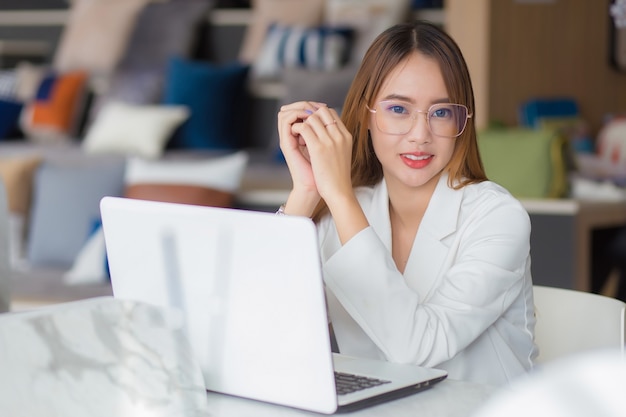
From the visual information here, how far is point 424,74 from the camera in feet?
5.55

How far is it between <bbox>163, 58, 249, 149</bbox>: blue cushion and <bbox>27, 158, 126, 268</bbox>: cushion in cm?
74

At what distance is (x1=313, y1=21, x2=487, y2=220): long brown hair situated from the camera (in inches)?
66.6

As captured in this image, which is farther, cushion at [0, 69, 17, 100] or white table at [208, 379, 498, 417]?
cushion at [0, 69, 17, 100]

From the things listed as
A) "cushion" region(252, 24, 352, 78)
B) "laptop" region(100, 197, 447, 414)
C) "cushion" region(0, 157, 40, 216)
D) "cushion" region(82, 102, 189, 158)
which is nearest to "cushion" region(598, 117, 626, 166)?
"cushion" region(252, 24, 352, 78)

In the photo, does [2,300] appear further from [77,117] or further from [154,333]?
[77,117]

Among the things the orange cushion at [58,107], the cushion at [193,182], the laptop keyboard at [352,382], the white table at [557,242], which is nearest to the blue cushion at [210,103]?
the orange cushion at [58,107]

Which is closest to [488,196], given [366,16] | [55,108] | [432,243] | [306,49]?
[432,243]

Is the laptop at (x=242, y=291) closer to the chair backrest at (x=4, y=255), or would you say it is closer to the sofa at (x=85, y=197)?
the chair backrest at (x=4, y=255)

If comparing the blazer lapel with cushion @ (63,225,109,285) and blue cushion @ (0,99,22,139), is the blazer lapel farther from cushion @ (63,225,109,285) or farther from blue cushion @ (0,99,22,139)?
blue cushion @ (0,99,22,139)

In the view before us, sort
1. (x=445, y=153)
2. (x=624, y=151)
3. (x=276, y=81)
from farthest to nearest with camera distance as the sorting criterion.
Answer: (x=276, y=81), (x=624, y=151), (x=445, y=153)

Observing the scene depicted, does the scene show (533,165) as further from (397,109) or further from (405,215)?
(397,109)

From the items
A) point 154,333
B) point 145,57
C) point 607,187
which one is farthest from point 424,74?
point 145,57

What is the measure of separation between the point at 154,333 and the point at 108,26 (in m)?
4.98

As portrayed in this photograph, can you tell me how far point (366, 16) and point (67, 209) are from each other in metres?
1.73
